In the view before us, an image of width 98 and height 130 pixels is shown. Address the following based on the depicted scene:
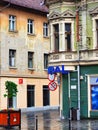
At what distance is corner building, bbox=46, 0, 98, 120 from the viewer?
31906mm

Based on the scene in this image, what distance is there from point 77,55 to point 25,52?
15.3 meters

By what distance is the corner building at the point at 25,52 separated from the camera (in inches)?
1759

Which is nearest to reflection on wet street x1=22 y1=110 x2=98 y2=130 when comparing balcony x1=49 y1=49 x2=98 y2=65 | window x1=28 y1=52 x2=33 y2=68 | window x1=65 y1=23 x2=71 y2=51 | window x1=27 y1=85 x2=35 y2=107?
balcony x1=49 y1=49 x2=98 y2=65

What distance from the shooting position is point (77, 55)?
3238cm

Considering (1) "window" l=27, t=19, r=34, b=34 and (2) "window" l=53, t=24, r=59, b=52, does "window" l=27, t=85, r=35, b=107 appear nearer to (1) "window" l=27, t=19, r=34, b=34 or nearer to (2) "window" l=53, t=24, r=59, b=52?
(1) "window" l=27, t=19, r=34, b=34

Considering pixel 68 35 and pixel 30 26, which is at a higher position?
pixel 30 26

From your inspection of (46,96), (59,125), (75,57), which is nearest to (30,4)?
(46,96)

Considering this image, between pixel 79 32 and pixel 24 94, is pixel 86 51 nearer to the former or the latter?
pixel 79 32

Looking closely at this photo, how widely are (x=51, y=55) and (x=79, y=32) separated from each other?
279 centimetres

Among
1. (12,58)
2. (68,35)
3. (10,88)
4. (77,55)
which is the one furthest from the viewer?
(12,58)

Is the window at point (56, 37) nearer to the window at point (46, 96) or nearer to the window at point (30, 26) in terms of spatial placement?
the window at point (30, 26)

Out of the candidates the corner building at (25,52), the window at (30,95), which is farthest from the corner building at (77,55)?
the window at (30,95)

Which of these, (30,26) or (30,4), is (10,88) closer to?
(30,26)

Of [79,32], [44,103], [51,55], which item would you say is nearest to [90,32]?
[79,32]
